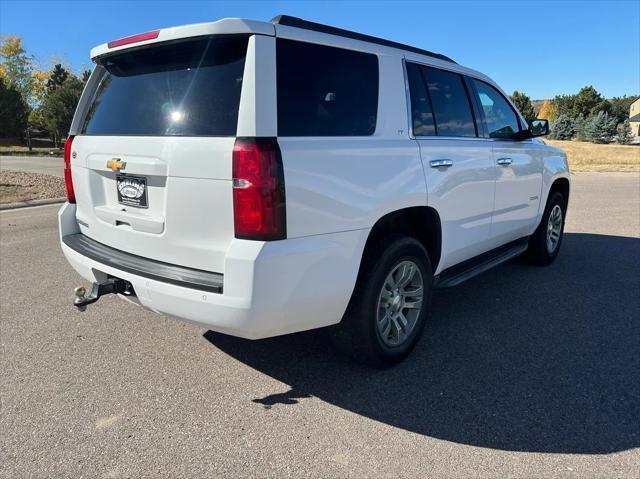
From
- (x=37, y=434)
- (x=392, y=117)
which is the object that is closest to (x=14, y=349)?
(x=37, y=434)

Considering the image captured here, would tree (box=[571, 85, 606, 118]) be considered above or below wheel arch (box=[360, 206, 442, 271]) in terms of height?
above

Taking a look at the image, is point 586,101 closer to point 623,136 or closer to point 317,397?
point 623,136

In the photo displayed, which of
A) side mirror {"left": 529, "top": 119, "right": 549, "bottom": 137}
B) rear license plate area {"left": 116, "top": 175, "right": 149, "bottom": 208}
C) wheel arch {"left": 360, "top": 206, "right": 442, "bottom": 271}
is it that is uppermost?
side mirror {"left": 529, "top": 119, "right": 549, "bottom": 137}

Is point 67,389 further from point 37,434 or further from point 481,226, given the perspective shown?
point 481,226

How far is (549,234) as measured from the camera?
19.7ft

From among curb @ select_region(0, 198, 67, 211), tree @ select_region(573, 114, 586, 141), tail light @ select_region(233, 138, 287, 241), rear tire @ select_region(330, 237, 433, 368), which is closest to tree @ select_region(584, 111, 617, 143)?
tree @ select_region(573, 114, 586, 141)

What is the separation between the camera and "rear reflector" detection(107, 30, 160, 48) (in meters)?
2.83

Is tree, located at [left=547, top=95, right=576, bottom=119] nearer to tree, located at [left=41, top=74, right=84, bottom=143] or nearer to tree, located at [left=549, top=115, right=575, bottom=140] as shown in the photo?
tree, located at [left=549, top=115, right=575, bottom=140]

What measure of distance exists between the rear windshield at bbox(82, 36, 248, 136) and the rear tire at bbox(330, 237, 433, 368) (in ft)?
4.06

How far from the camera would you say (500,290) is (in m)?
5.11

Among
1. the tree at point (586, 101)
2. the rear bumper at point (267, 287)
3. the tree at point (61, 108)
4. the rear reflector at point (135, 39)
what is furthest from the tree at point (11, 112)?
the tree at point (586, 101)

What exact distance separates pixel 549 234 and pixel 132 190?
16.1 feet

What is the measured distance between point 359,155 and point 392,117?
1.76 ft

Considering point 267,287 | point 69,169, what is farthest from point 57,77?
point 267,287
